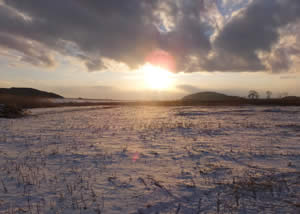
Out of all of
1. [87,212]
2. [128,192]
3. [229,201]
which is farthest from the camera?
[128,192]

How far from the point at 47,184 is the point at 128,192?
244 cm

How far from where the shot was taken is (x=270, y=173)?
5.26m

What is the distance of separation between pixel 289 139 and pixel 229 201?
827 cm

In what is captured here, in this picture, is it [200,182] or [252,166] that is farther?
[252,166]

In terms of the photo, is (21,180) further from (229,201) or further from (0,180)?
(229,201)

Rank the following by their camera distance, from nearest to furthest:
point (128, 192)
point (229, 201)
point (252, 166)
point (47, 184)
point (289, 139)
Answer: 1. point (229, 201)
2. point (128, 192)
3. point (47, 184)
4. point (252, 166)
5. point (289, 139)

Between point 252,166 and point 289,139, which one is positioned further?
point 289,139

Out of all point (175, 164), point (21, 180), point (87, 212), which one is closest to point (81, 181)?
point (87, 212)

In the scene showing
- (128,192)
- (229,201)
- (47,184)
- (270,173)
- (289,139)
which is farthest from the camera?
(289,139)

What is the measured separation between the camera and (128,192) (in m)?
4.34

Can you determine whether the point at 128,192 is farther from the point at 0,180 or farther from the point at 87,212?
the point at 0,180

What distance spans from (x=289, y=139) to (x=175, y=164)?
307 inches

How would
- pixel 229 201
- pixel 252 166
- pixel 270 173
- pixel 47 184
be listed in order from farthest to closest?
pixel 252 166, pixel 270 173, pixel 47 184, pixel 229 201

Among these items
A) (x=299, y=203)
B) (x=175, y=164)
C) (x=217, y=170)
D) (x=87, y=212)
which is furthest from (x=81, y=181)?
(x=299, y=203)
